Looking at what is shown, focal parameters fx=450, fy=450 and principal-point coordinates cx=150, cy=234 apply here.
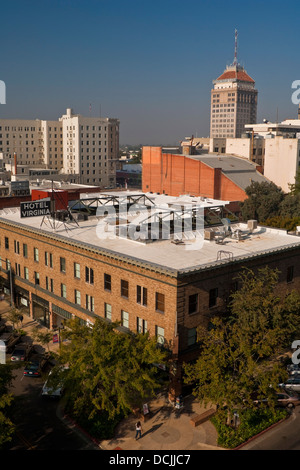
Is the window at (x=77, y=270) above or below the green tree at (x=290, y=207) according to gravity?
below

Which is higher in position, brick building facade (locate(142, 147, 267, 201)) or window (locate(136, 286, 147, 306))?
brick building facade (locate(142, 147, 267, 201))

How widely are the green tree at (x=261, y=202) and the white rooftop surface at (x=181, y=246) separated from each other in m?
32.1

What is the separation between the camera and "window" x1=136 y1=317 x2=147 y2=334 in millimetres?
35656

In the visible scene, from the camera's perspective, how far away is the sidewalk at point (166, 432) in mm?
29047

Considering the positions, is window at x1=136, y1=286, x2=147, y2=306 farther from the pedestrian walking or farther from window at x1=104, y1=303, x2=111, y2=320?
the pedestrian walking

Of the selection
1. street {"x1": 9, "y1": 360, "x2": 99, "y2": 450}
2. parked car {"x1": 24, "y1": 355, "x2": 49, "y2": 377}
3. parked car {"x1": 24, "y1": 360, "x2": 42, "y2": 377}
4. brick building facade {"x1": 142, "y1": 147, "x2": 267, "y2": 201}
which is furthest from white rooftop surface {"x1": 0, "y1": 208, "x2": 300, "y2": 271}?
brick building facade {"x1": 142, "y1": 147, "x2": 267, "y2": 201}

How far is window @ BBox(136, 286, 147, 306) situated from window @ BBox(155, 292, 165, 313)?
4.17ft

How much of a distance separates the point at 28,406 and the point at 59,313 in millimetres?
12642

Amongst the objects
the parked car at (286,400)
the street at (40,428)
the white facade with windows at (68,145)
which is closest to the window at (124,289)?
the street at (40,428)

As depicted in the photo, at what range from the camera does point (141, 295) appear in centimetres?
3547

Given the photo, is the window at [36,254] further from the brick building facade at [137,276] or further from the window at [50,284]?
the window at [50,284]

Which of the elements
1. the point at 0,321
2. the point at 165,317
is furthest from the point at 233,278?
the point at 0,321

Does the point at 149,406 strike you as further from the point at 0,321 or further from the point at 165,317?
the point at 0,321

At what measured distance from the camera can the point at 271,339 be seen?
30.8 meters
